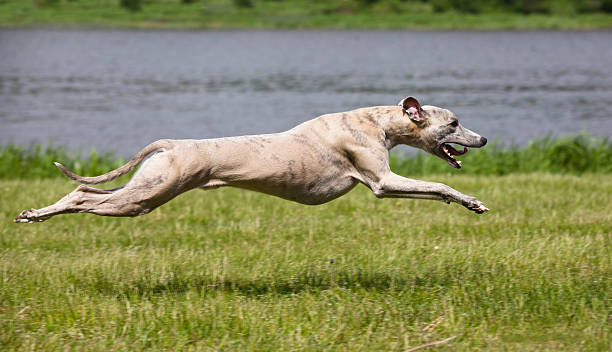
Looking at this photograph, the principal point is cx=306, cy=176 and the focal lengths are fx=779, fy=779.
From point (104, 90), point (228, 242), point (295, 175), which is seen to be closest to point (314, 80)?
point (104, 90)

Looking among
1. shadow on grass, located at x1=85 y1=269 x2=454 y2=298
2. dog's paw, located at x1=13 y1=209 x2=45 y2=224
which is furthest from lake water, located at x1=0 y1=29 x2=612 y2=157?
dog's paw, located at x1=13 y1=209 x2=45 y2=224

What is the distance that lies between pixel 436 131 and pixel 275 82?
2683cm

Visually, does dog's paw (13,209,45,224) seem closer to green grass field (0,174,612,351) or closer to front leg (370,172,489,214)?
green grass field (0,174,612,351)

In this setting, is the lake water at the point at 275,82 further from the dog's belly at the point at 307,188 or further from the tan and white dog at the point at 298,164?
the dog's belly at the point at 307,188

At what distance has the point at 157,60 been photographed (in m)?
43.0

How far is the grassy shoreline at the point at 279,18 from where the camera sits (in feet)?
196

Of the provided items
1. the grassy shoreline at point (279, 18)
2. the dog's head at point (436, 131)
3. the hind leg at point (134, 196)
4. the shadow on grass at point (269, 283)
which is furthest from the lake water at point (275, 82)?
the hind leg at point (134, 196)

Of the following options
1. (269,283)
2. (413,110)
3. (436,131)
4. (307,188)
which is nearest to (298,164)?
(307,188)

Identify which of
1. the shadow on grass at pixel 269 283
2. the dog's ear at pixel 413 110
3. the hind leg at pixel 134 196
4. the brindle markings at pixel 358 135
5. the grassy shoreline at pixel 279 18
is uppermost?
the grassy shoreline at pixel 279 18

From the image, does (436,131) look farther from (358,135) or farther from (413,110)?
(358,135)

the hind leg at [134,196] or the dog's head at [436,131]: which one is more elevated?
the dog's head at [436,131]

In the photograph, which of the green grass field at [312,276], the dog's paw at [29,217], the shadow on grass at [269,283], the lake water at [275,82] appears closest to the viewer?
the green grass field at [312,276]

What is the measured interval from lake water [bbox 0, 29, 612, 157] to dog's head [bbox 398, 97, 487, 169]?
9406mm

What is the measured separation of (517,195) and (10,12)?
5566 centimetres
